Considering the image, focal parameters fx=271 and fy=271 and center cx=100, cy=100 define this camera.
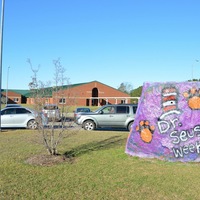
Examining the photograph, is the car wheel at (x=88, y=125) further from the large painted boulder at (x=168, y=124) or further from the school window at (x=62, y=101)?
the school window at (x=62, y=101)

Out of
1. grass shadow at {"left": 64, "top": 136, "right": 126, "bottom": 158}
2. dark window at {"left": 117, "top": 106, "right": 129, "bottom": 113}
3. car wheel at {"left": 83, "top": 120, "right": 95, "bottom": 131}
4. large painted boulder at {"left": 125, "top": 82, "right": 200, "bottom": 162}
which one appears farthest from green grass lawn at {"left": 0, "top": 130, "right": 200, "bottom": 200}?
car wheel at {"left": 83, "top": 120, "right": 95, "bottom": 131}

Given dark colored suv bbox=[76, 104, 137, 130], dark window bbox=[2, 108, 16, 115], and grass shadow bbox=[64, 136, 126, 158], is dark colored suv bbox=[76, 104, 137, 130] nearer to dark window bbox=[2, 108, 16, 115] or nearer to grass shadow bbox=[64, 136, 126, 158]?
dark window bbox=[2, 108, 16, 115]

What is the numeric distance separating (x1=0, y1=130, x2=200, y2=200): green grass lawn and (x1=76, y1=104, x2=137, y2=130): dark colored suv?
7386mm

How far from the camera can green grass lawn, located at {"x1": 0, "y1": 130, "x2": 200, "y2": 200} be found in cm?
517

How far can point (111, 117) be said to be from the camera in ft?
54.8

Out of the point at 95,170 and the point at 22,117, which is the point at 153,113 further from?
the point at 22,117

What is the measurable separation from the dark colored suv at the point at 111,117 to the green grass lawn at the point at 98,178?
7386 mm

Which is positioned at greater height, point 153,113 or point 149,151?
point 153,113

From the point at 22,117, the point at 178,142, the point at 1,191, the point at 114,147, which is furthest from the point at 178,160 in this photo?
the point at 22,117

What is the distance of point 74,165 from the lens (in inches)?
290

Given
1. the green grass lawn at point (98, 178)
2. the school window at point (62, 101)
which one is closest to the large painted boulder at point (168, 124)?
the green grass lawn at point (98, 178)

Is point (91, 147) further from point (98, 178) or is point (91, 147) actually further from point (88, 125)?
point (88, 125)

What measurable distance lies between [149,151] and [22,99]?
83194mm

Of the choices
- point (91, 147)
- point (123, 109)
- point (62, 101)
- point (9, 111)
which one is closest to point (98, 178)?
point (62, 101)
